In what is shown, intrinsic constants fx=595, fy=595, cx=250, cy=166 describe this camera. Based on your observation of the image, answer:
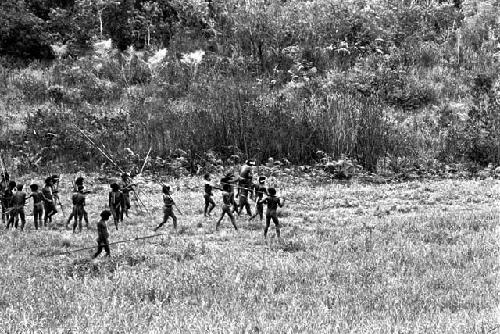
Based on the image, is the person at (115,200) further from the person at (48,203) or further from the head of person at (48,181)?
the head of person at (48,181)

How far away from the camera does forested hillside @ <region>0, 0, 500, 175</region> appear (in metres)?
25.2

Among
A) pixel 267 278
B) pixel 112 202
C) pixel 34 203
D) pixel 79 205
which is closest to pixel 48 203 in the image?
pixel 34 203

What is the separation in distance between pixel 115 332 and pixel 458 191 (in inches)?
589

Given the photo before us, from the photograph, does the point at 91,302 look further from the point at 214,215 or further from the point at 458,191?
the point at 458,191

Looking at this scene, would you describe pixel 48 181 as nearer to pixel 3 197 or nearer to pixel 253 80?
pixel 3 197

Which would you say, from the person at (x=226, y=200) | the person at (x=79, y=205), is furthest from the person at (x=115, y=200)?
the person at (x=226, y=200)

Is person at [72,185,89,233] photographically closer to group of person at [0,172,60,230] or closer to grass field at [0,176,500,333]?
grass field at [0,176,500,333]

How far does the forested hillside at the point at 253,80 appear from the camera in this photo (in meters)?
25.2

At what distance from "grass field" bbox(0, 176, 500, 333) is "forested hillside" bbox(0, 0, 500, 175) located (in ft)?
34.1

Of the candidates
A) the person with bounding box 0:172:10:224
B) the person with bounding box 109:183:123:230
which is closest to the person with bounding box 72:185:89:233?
the person with bounding box 109:183:123:230

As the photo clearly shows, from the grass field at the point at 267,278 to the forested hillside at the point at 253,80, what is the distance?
409 inches

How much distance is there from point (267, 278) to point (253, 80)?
23.8m

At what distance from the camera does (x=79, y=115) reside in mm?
28453

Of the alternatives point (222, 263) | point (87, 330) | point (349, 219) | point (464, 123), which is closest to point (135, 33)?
point (464, 123)
